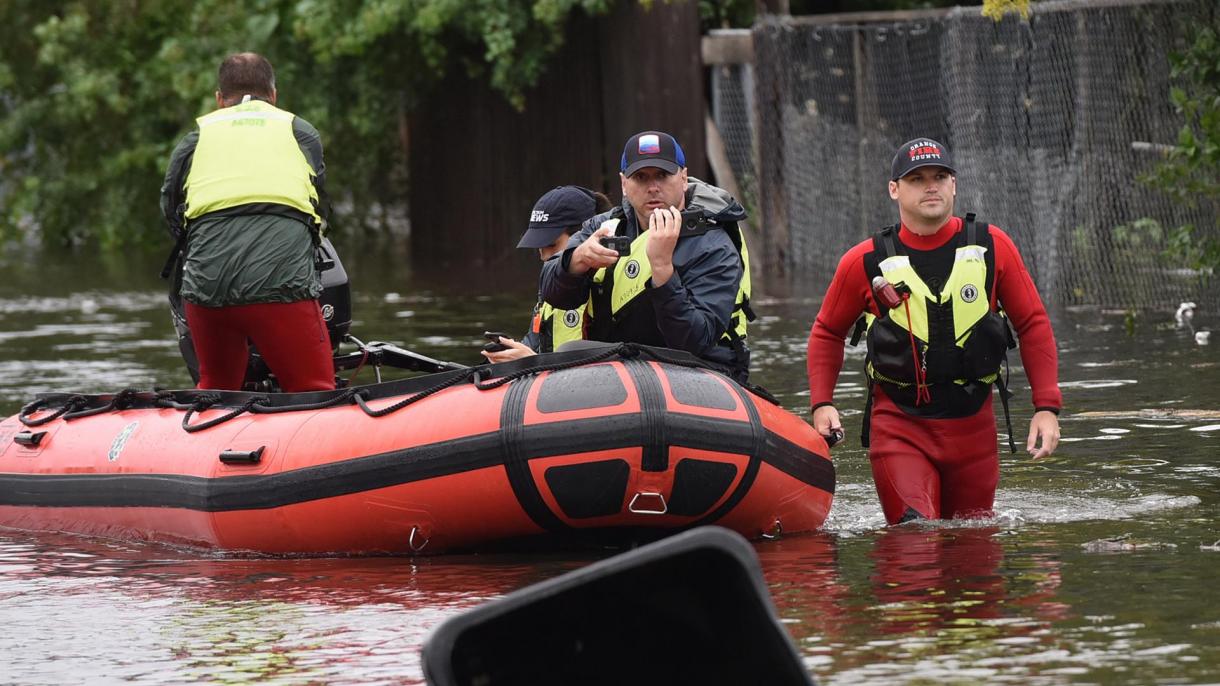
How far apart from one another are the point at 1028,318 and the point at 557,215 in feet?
6.50

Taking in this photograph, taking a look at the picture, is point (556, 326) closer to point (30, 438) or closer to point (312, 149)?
point (312, 149)

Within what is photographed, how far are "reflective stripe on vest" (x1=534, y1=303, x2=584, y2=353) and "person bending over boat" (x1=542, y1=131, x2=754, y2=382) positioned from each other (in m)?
0.20

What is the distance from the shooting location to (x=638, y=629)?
4.49 m

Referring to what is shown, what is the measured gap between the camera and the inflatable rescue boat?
7117 mm

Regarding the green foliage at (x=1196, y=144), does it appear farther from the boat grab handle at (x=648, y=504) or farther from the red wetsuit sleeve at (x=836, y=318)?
the boat grab handle at (x=648, y=504)

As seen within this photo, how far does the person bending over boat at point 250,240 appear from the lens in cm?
845

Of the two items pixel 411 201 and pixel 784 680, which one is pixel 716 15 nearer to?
pixel 411 201

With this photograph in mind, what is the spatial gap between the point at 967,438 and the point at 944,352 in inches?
13.6

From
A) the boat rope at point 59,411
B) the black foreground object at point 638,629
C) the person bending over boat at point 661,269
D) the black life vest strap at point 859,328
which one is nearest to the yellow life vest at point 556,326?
the person bending over boat at point 661,269

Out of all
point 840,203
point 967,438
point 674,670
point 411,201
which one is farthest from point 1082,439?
point 411,201

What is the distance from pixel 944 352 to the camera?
7.46 m

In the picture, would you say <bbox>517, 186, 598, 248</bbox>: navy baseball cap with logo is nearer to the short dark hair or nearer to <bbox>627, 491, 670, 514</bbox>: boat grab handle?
the short dark hair

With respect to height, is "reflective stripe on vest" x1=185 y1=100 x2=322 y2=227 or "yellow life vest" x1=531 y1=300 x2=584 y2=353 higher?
"reflective stripe on vest" x1=185 y1=100 x2=322 y2=227

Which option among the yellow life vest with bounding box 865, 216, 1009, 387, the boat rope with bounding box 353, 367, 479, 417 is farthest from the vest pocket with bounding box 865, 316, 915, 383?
the boat rope with bounding box 353, 367, 479, 417
